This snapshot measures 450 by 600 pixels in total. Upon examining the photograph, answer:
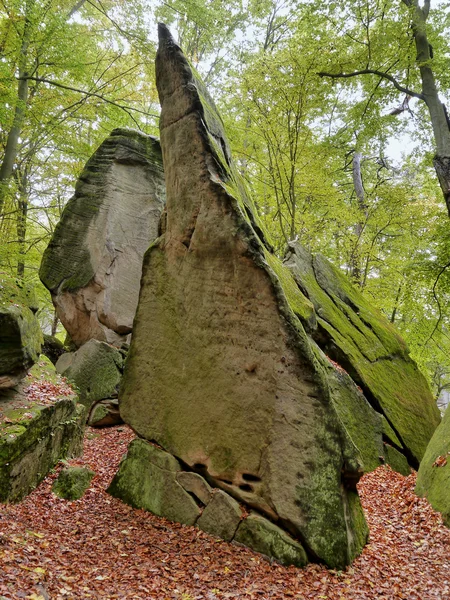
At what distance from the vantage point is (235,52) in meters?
18.6

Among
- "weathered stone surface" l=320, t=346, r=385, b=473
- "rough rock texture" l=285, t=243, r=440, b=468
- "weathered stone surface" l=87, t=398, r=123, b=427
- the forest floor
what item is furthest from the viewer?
"weathered stone surface" l=87, t=398, r=123, b=427

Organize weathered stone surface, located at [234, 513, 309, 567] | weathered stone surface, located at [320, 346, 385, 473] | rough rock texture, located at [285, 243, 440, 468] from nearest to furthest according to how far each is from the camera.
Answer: weathered stone surface, located at [234, 513, 309, 567] → weathered stone surface, located at [320, 346, 385, 473] → rough rock texture, located at [285, 243, 440, 468]

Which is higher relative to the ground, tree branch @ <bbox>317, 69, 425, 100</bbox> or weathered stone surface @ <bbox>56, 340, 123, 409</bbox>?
tree branch @ <bbox>317, 69, 425, 100</bbox>

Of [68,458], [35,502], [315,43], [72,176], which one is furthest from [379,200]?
[35,502]

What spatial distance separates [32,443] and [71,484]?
37.2 inches

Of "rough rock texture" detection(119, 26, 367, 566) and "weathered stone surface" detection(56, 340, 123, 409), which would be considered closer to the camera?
"rough rock texture" detection(119, 26, 367, 566)

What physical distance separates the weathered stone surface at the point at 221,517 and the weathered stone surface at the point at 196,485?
0.41 feet

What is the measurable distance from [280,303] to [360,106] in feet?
29.3

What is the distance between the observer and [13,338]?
6086mm

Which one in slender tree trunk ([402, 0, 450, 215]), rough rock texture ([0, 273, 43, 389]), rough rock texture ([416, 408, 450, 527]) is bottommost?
rough rock texture ([416, 408, 450, 527])

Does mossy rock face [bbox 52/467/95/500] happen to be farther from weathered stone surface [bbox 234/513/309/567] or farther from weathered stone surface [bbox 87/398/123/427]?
weathered stone surface [bbox 87/398/123/427]

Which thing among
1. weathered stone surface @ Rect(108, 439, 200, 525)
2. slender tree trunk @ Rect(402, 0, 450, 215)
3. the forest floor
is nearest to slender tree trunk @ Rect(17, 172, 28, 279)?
weathered stone surface @ Rect(108, 439, 200, 525)

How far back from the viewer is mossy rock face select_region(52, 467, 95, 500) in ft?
20.3

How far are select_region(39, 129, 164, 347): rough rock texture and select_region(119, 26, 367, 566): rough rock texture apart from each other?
16.3 ft
